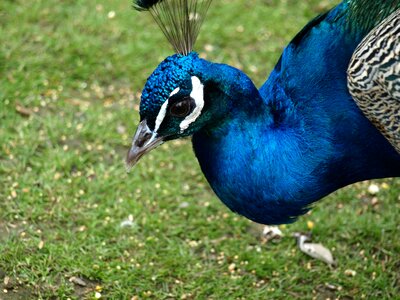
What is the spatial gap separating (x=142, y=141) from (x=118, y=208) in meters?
1.12

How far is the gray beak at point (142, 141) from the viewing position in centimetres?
255

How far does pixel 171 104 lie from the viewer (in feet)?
8.18

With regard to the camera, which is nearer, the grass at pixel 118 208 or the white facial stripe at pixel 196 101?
the white facial stripe at pixel 196 101

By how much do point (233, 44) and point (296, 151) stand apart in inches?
87.5

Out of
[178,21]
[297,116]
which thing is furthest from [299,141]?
[178,21]

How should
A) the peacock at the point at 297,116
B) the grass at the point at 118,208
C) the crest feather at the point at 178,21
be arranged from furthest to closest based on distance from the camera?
the grass at the point at 118,208 → the crest feather at the point at 178,21 → the peacock at the point at 297,116

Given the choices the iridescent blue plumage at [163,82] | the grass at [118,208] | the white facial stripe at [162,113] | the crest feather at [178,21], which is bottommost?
the grass at [118,208]

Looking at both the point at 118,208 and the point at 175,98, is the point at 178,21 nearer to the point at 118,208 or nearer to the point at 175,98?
the point at 175,98

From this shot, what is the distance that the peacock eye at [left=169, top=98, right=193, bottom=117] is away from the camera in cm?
250

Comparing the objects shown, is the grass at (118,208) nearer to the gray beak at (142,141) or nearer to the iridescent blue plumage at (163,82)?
the gray beak at (142,141)

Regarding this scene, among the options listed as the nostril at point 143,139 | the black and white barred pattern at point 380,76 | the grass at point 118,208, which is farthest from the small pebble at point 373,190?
the nostril at point 143,139

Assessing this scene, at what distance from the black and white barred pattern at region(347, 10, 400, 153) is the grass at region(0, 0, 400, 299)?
1.03m

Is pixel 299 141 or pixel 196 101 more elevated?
pixel 196 101

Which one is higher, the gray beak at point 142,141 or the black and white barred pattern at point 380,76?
the black and white barred pattern at point 380,76
